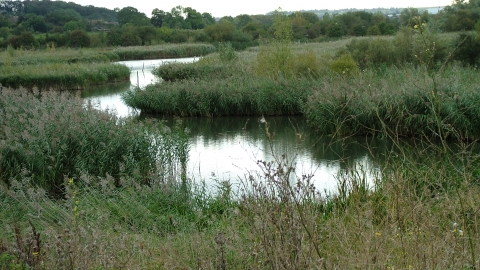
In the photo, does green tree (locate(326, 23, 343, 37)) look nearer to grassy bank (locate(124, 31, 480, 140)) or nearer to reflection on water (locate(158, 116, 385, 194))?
grassy bank (locate(124, 31, 480, 140))

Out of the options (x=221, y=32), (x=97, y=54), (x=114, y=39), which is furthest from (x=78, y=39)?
(x=221, y=32)

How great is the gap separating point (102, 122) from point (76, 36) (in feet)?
136

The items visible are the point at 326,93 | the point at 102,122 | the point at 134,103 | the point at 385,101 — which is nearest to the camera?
the point at 102,122

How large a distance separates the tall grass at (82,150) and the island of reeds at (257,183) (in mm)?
29

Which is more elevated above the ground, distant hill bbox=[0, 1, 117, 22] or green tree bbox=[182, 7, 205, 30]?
distant hill bbox=[0, 1, 117, 22]

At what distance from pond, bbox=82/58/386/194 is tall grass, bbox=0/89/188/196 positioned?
25.4 inches

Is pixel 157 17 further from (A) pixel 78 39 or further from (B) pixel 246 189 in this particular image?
(B) pixel 246 189

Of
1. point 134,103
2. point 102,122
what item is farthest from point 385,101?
point 134,103

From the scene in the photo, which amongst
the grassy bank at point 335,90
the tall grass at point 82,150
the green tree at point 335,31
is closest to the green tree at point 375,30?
the green tree at point 335,31

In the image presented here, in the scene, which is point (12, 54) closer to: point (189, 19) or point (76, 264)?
point (76, 264)

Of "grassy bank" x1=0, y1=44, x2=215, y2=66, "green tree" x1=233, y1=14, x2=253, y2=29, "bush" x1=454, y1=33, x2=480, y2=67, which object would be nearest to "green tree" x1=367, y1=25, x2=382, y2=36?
"grassy bank" x1=0, y1=44, x2=215, y2=66

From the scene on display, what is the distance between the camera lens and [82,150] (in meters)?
8.21

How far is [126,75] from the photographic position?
29.2 m

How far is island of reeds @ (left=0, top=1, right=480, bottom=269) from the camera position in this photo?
3.24m
